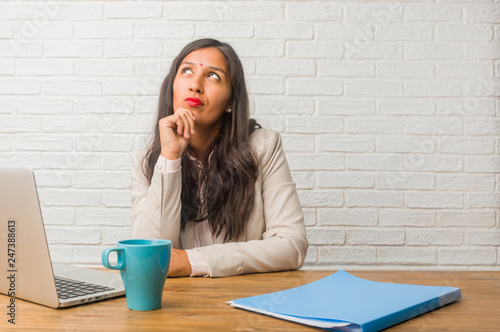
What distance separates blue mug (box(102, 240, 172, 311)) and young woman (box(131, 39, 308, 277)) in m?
0.61

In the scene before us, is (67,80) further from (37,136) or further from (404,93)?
(404,93)

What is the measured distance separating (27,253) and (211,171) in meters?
0.93

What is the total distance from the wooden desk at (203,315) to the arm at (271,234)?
17 cm

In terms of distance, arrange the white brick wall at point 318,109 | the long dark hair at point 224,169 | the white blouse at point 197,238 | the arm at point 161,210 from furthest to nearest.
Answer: the white brick wall at point 318,109 < the long dark hair at point 224,169 < the arm at point 161,210 < the white blouse at point 197,238

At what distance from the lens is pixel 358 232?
6.44ft

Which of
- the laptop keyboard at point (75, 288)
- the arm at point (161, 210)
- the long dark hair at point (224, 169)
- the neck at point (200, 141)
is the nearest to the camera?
the laptop keyboard at point (75, 288)

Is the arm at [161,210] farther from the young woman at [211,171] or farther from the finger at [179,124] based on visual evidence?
the finger at [179,124]

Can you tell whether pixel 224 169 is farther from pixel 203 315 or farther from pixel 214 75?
pixel 203 315

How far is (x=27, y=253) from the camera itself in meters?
0.65

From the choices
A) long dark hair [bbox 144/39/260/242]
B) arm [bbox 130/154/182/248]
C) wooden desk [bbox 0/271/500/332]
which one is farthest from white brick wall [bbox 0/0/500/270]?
wooden desk [bbox 0/271/500/332]

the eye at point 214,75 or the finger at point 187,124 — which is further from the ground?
the eye at point 214,75

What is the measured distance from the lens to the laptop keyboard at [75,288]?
2.36 feet

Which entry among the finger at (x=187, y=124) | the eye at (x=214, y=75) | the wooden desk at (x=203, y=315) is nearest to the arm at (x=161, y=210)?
the finger at (x=187, y=124)

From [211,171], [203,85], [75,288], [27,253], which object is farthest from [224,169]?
[27,253]
